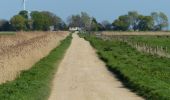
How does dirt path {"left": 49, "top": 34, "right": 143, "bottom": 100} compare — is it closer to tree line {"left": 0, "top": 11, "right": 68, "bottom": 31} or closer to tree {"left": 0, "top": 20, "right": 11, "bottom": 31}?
tree line {"left": 0, "top": 11, "right": 68, "bottom": 31}

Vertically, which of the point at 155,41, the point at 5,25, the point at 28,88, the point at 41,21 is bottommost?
the point at 5,25

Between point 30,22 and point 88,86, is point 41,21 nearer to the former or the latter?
point 30,22

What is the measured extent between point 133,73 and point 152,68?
2973 millimetres

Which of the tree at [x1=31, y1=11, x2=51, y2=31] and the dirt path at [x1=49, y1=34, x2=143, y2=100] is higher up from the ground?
the dirt path at [x1=49, y1=34, x2=143, y2=100]

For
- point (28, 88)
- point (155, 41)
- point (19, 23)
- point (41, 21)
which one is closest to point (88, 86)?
point (28, 88)

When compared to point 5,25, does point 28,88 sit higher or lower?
higher

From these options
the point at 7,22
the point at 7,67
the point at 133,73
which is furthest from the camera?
the point at 7,22

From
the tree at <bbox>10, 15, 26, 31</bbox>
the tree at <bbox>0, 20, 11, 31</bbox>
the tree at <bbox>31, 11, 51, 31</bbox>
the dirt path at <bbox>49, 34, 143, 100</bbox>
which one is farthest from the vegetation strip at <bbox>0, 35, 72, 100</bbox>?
the tree at <bbox>0, 20, 11, 31</bbox>

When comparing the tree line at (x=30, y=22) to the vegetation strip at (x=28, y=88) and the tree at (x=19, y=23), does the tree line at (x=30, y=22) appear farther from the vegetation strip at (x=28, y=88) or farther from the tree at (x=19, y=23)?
the vegetation strip at (x=28, y=88)

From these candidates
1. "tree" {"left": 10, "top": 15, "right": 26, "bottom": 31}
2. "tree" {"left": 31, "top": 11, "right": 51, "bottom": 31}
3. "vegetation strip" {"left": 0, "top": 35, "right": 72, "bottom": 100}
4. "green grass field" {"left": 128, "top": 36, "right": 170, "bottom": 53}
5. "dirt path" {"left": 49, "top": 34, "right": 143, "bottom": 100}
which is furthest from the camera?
"tree" {"left": 31, "top": 11, "right": 51, "bottom": 31}

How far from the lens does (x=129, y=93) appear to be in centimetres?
1845

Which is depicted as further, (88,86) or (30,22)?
(30,22)

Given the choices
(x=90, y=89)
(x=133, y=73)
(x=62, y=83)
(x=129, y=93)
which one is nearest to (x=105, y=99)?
(x=129, y=93)

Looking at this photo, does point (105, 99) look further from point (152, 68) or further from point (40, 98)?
point (152, 68)
